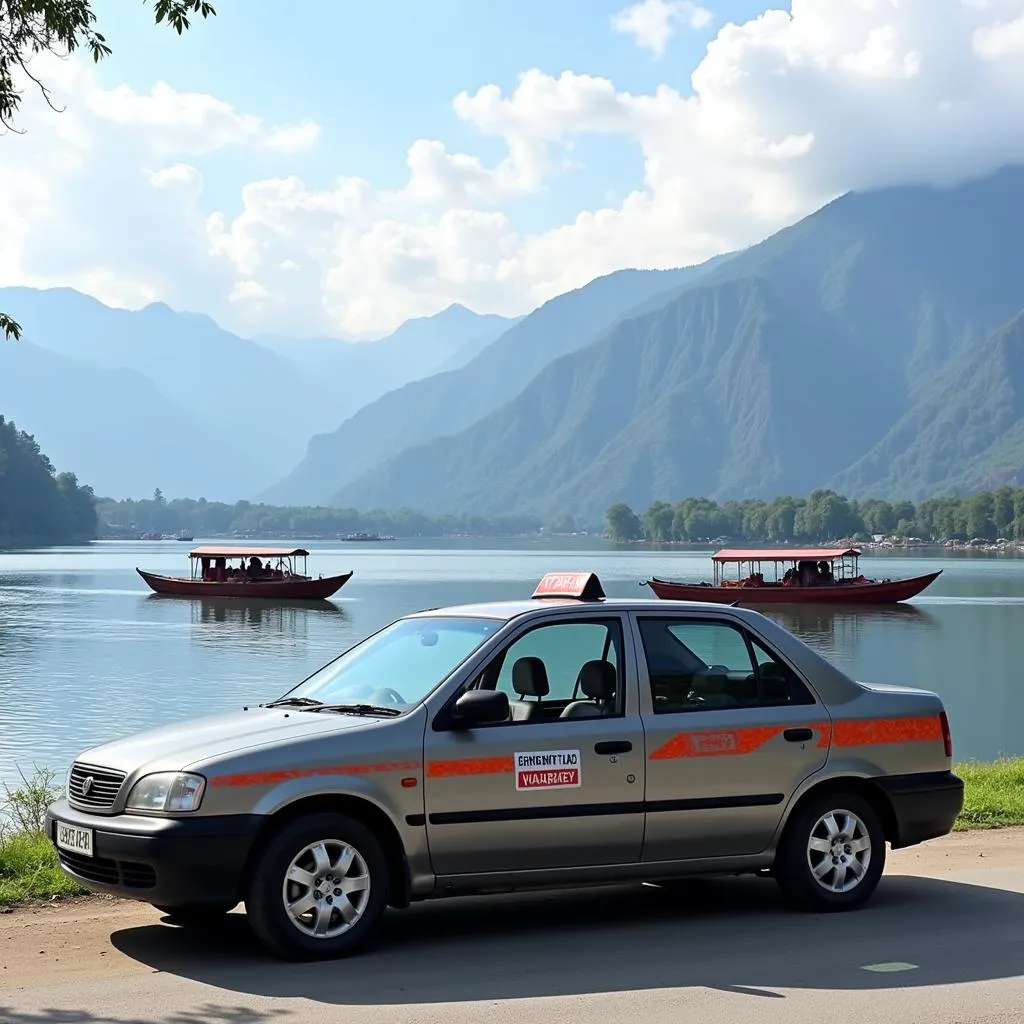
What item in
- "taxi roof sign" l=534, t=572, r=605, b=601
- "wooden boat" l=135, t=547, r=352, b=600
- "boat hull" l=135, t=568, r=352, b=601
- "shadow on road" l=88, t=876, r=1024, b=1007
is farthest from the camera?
"wooden boat" l=135, t=547, r=352, b=600

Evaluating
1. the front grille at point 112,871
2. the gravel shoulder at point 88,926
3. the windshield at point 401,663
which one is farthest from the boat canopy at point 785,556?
the front grille at point 112,871

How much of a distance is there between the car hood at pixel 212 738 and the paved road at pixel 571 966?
1.03 m

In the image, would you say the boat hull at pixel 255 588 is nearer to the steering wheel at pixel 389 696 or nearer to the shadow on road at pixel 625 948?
the shadow on road at pixel 625 948

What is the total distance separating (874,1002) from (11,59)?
31.8ft

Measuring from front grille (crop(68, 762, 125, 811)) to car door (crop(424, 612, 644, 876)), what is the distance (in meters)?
1.59

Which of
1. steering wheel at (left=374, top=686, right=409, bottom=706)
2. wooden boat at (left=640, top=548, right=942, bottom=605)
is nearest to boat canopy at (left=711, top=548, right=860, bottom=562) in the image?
wooden boat at (left=640, top=548, right=942, bottom=605)

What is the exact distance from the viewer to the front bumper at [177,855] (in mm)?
7504

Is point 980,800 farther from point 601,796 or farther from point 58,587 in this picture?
point 58,587

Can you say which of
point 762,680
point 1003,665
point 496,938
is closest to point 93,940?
point 496,938

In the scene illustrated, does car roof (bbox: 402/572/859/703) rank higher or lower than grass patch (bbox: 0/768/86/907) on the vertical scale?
higher

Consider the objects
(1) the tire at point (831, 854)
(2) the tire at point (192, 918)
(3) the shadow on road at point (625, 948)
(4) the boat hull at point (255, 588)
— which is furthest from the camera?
(4) the boat hull at point (255, 588)

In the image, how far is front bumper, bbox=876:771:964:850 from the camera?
30.5 feet

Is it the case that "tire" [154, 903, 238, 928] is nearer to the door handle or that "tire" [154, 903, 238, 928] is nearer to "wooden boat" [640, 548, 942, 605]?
the door handle

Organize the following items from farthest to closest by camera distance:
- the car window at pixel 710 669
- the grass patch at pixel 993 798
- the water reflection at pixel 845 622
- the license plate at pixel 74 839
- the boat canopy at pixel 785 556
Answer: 1. the boat canopy at pixel 785 556
2. the water reflection at pixel 845 622
3. the grass patch at pixel 993 798
4. the car window at pixel 710 669
5. the license plate at pixel 74 839
